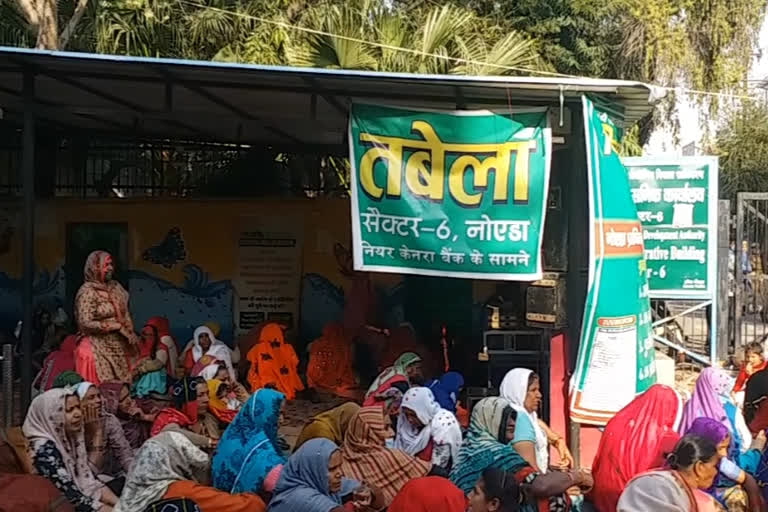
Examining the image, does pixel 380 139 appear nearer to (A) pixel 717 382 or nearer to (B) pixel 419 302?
(A) pixel 717 382

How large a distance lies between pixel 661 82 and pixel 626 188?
37.8 feet

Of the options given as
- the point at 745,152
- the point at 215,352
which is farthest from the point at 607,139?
the point at 745,152

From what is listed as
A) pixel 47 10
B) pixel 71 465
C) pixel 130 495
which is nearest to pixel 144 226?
pixel 47 10

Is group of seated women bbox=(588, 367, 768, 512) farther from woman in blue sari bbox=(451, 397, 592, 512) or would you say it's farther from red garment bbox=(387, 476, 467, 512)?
red garment bbox=(387, 476, 467, 512)

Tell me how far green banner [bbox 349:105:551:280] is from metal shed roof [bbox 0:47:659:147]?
0.30m

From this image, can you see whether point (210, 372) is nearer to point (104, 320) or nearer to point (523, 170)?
point (104, 320)

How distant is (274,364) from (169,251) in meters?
2.83

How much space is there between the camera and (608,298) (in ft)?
19.7

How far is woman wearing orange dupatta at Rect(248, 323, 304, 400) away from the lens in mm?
8656

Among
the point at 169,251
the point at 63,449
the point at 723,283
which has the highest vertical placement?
the point at 169,251

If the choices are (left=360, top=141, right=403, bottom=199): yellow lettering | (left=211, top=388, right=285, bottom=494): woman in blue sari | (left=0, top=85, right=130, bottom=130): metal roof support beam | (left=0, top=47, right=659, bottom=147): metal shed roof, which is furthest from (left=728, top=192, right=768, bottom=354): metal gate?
(left=211, top=388, right=285, bottom=494): woman in blue sari

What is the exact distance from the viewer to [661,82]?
55.1ft

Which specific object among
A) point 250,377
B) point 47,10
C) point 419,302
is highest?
point 47,10

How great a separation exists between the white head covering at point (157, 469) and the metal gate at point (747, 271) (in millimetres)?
8358
